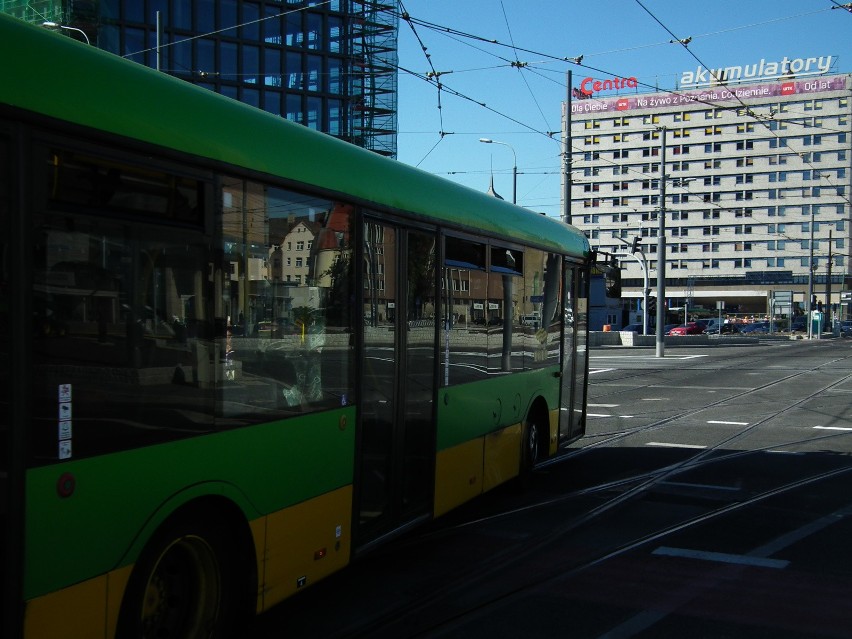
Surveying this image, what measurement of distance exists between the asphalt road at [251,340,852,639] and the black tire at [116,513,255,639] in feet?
2.54

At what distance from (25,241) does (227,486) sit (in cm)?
157

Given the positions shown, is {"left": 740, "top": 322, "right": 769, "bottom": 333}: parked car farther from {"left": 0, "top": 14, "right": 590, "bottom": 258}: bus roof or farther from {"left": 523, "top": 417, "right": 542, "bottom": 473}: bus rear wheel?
{"left": 0, "top": 14, "right": 590, "bottom": 258}: bus roof

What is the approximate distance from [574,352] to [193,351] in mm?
7123

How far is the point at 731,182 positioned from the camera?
355 ft

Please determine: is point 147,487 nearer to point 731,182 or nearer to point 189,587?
point 189,587

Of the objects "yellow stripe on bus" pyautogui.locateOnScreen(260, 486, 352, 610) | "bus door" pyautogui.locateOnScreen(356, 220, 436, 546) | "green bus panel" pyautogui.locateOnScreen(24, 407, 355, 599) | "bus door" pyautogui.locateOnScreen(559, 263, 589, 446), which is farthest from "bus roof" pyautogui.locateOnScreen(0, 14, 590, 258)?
"bus door" pyautogui.locateOnScreen(559, 263, 589, 446)

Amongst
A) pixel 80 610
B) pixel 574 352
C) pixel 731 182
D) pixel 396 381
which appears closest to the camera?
pixel 80 610

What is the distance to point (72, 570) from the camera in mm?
3248

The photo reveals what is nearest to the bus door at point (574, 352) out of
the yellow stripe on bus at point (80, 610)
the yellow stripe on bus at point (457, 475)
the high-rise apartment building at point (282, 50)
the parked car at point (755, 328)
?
the yellow stripe on bus at point (457, 475)

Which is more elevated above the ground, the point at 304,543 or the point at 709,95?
the point at 709,95

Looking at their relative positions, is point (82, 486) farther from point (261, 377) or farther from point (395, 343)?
point (395, 343)

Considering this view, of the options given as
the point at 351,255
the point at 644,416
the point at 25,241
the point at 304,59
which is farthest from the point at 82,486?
the point at 304,59

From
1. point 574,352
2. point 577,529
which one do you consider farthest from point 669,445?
point 577,529

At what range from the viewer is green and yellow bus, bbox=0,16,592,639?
3107 mm
